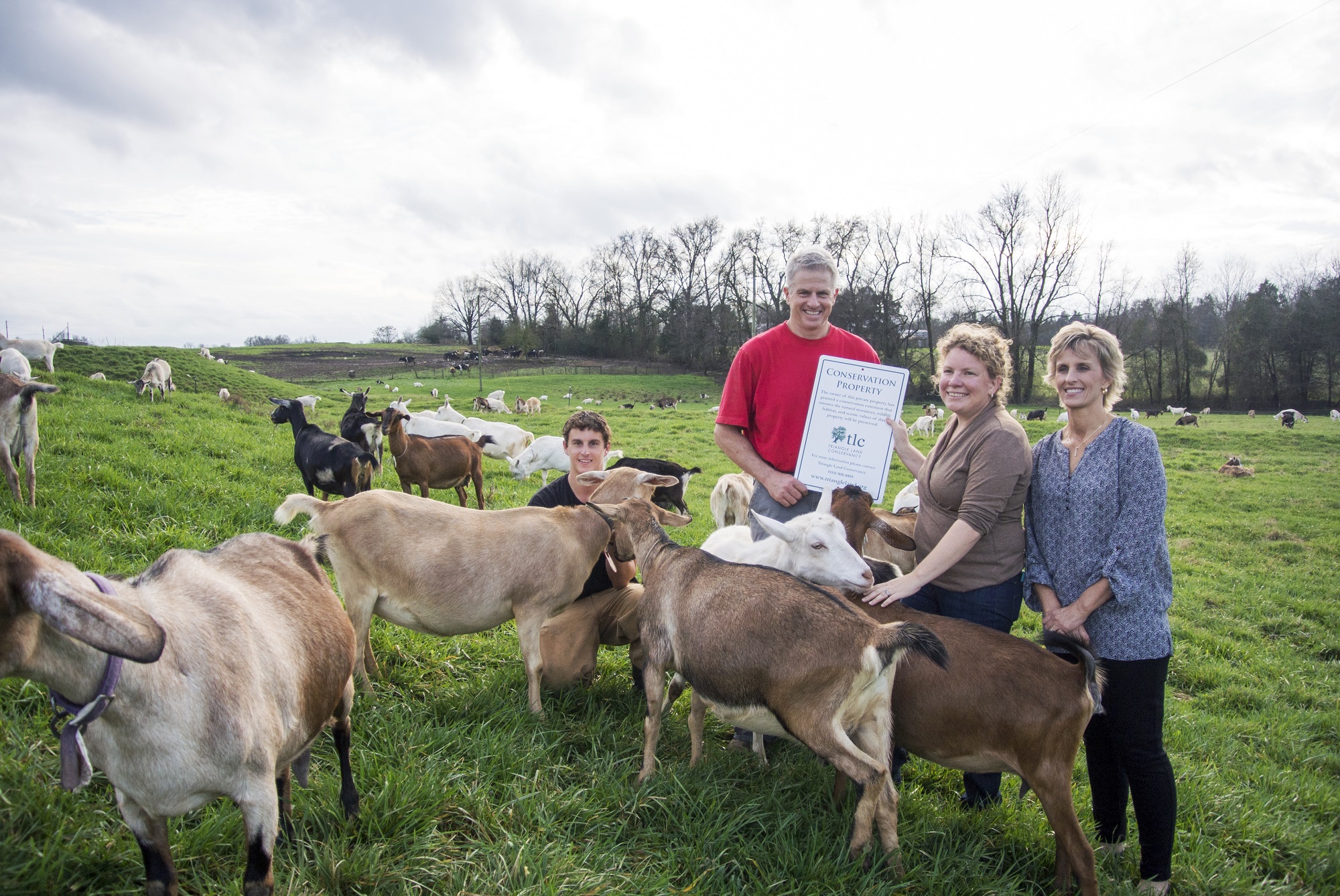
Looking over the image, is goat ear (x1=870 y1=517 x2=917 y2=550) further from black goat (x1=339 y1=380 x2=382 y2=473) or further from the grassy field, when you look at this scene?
black goat (x1=339 y1=380 x2=382 y2=473)

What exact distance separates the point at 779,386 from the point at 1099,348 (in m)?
1.88

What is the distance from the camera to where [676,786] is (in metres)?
3.60

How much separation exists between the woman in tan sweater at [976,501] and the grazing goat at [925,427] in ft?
84.6

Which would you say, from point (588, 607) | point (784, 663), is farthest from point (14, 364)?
point (784, 663)

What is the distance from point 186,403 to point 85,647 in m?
18.1

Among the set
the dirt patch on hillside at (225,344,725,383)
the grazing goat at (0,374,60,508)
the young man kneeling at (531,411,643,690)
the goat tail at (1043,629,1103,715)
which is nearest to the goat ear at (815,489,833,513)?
the goat tail at (1043,629,1103,715)

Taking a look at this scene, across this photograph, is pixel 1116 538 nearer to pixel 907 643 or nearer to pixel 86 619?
Result: pixel 907 643

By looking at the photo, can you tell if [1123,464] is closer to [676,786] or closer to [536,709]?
[676,786]

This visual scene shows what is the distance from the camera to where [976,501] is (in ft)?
11.6

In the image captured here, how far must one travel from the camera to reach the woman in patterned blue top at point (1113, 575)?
10.7ft

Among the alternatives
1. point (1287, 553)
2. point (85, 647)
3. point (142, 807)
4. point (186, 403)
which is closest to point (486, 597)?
→ point (142, 807)

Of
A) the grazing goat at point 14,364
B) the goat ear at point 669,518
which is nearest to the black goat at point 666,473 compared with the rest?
the goat ear at point 669,518

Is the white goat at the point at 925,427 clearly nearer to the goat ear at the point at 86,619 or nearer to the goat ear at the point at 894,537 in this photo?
Answer: the goat ear at the point at 894,537

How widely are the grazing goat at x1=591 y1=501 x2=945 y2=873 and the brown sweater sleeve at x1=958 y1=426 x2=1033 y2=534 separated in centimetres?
75
